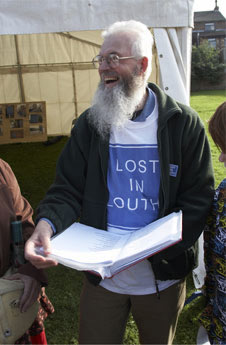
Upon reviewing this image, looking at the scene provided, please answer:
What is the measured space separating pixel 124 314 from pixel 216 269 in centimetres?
53

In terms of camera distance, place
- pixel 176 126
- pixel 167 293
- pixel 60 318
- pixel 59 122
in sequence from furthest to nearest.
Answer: pixel 59 122
pixel 60 318
pixel 167 293
pixel 176 126

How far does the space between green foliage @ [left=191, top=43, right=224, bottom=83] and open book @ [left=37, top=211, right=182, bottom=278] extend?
3388cm

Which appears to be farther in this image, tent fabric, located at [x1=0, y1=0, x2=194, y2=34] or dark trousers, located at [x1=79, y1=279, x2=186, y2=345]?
tent fabric, located at [x1=0, y1=0, x2=194, y2=34]

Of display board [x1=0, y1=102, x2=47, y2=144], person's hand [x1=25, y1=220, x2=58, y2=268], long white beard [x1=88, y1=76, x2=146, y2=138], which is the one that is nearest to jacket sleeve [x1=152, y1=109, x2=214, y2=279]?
long white beard [x1=88, y1=76, x2=146, y2=138]

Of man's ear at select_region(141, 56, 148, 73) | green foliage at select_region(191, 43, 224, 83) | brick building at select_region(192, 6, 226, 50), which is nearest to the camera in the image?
man's ear at select_region(141, 56, 148, 73)

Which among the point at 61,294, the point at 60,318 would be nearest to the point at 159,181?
the point at 60,318

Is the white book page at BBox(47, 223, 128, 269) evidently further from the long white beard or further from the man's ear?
the man's ear

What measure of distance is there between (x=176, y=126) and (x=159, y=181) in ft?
0.88

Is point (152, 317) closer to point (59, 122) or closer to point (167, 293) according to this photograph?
point (167, 293)

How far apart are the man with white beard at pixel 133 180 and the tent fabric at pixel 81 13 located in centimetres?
132

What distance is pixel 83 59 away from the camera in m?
8.03

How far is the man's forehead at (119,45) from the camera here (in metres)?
1.64

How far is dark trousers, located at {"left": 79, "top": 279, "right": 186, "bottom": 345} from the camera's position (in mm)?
1733

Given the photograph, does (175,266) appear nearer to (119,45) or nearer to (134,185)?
(134,185)
